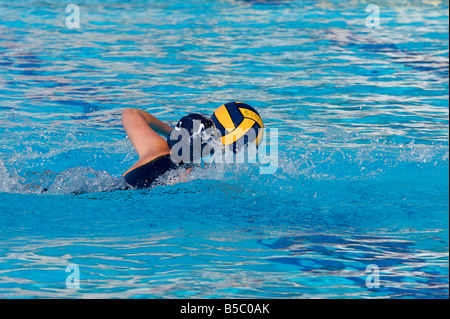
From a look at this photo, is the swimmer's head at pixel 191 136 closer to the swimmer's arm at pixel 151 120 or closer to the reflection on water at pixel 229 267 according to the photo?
the swimmer's arm at pixel 151 120

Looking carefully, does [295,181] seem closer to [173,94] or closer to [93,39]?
[173,94]

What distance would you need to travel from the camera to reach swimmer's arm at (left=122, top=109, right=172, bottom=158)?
409cm

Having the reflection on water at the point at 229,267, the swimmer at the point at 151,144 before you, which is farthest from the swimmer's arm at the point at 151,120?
the reflection on water at the point at 229,267

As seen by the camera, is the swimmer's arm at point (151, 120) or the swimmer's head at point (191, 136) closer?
the swimmer's head at point (191, 136)

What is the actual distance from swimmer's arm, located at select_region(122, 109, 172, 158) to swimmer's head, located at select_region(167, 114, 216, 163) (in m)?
0.17

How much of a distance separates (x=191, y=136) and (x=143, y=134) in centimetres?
52

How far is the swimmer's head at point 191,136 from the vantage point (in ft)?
12.4

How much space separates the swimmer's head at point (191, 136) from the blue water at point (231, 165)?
0.28 metres

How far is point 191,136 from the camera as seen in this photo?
377cm

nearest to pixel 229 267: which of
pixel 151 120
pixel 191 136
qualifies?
pixel 191 136

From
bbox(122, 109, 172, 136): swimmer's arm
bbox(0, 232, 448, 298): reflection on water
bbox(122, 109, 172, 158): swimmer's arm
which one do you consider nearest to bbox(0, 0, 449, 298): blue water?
bbox(0, 232, 448, 298): reflection on water

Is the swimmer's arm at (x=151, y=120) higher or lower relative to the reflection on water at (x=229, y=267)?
higher

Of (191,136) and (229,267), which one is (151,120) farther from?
(229,267)

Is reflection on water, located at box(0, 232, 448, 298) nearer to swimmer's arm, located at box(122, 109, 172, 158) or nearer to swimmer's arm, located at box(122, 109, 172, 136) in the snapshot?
swimmer's arm, located at box(122, 109, 172, 158)
